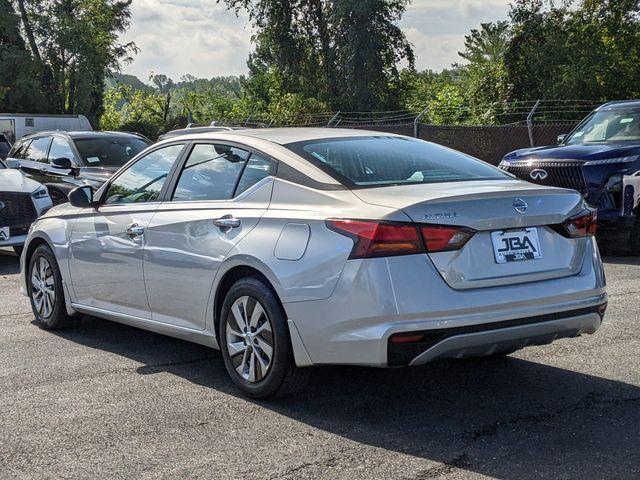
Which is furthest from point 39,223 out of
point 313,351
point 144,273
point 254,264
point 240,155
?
point 313,351

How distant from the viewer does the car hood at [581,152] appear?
11.1 meters

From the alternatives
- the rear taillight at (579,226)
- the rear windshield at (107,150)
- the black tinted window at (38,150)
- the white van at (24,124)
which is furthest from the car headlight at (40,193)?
the white van at (24,124)

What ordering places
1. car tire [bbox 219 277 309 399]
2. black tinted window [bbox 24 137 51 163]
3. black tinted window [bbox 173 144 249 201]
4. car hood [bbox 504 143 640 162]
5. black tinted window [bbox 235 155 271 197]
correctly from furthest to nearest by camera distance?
black tinted window [bbox 24 137 51 163] → car hood [bbox 504 143 640 162] → black tinted window [bbox 173 144 249 201] → black tinted window [bbox 235 155 271 197] → car tire [bbox 219 277 309 399]

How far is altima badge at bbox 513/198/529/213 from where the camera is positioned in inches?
190

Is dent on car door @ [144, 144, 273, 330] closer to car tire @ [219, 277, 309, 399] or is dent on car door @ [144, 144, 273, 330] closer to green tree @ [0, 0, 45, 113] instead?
car tire @ [219, 277, 309, 399]

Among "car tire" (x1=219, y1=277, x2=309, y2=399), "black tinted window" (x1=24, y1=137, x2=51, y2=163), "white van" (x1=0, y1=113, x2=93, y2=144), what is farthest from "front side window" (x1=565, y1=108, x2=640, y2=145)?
"white van" (x1=0, y1=113, x2=93, y2=144)

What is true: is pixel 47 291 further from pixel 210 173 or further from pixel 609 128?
pixel 609 128

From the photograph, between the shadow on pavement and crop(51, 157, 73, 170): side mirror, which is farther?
crop(51, 157, 73, 170): side mirror

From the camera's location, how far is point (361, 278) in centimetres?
461

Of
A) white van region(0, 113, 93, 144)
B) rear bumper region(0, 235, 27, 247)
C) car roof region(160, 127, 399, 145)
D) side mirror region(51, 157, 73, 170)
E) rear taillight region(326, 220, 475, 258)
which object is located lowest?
rear bumper region(0, 235, 27, 247)

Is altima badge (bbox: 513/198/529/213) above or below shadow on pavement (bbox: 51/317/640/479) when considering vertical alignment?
above

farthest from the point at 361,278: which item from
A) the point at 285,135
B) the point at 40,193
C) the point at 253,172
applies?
the point at 40,193

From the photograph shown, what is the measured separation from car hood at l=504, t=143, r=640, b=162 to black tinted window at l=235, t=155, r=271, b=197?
6.62m

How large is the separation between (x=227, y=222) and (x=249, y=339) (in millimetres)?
695
